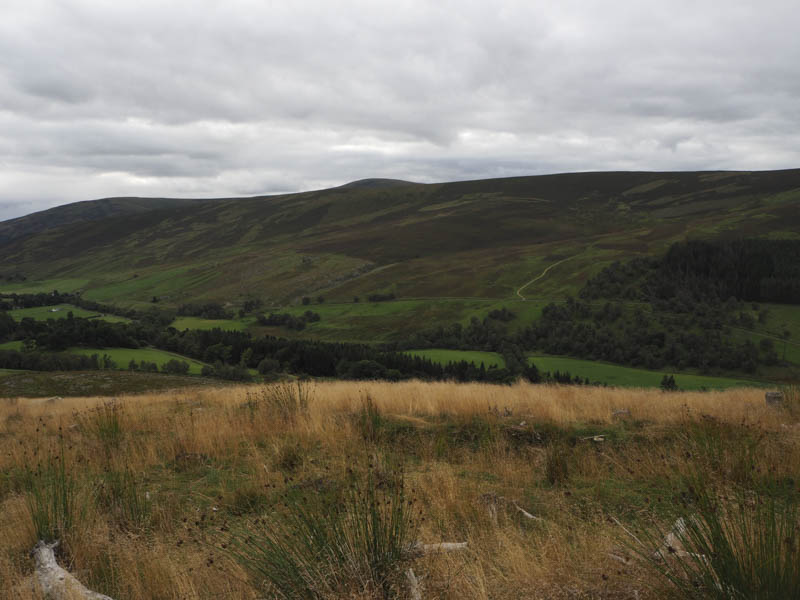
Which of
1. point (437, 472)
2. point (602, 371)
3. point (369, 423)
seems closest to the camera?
point (437, 472)

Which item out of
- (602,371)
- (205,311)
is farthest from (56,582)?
(205,311)

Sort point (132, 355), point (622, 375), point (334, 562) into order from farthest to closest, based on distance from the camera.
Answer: point (132, 355) → point (622, 375) → point (334, 562)

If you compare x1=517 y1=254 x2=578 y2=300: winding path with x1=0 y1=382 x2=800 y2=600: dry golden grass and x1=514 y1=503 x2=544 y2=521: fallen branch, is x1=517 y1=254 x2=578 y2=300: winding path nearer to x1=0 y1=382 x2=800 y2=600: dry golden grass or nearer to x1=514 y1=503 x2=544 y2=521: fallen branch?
x1=0 y1=382 x2=800 y2=600: dry golden grass

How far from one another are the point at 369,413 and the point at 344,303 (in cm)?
12352

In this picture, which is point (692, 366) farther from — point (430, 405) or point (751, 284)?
point (430, 405)

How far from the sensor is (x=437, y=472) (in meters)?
6.24

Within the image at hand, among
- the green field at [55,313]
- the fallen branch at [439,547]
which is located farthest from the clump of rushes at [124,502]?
the green field at [55,313]

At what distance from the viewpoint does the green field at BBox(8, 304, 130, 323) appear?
399 feet

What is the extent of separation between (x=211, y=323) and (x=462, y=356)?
227ft

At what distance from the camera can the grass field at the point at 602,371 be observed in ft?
211

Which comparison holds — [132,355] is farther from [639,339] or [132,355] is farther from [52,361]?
[639,339]

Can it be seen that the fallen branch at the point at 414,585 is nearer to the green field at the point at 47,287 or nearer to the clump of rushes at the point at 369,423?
the clump of rushes at the point at 369,423

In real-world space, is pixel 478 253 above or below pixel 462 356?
above

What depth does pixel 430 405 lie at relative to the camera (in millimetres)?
9828
